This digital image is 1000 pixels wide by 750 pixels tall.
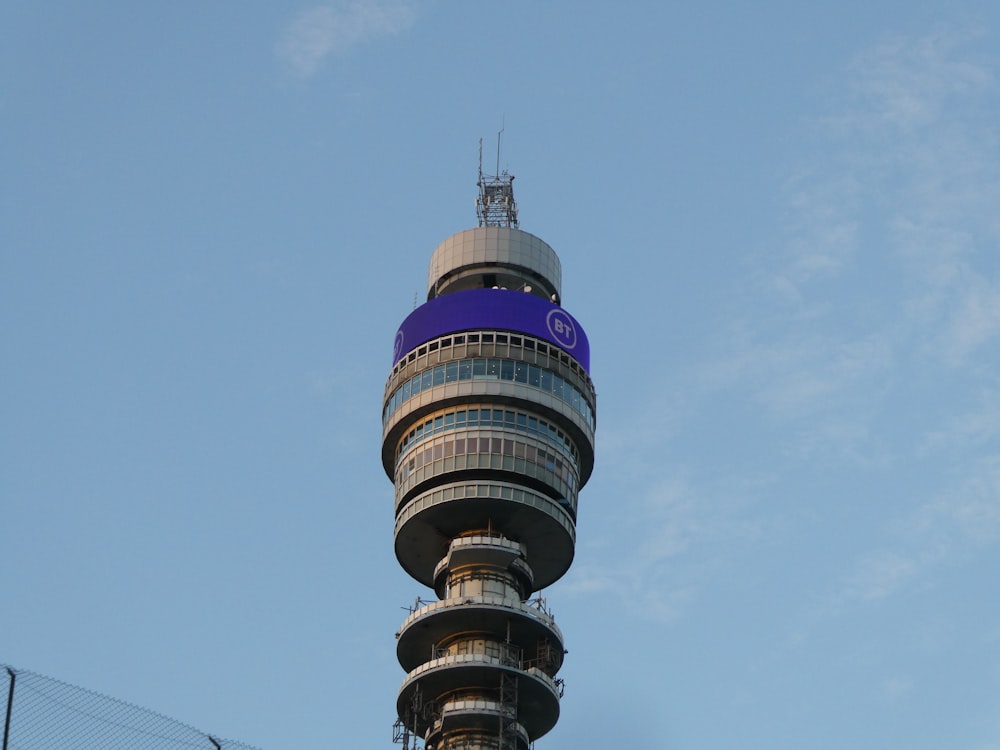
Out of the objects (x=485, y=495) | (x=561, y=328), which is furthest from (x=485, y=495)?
(x=561, y=328)

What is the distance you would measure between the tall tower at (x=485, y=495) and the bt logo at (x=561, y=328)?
0.50 ft

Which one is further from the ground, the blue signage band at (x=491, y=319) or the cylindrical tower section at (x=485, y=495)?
the blue signage band at (x=491, y=319)

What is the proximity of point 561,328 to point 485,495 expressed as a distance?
62.2 ft

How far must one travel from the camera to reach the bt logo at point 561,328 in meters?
136

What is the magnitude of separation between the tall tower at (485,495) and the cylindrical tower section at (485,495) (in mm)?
110

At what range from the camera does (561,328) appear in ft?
451

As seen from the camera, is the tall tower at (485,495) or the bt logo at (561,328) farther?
the bt logo at (561,328)

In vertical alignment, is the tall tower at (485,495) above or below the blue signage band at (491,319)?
below

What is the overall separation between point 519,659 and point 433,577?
10.8m

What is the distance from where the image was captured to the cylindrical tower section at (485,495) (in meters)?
122

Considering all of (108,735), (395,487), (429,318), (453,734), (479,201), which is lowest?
(108,735)

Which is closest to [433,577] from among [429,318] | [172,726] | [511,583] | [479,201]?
[511,583]

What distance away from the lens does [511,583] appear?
→ 126750mm

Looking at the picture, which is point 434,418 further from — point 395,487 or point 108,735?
point 108,735
